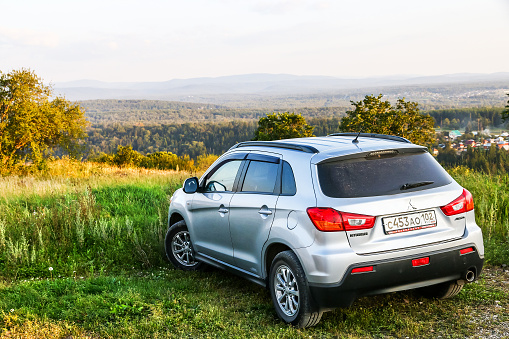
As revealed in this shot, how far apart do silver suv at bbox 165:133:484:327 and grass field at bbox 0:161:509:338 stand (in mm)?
364

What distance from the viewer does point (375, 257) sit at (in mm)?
4371

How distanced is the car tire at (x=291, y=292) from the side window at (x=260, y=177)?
0.77m

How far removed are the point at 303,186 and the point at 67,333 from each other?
2539 mm

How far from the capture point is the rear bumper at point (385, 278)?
436 cm

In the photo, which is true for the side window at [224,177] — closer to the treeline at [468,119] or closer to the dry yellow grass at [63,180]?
the dry yellow grass at [63,180]

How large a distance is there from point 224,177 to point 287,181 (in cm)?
139

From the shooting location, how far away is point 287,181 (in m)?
4.95

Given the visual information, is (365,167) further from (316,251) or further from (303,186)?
(316,251)

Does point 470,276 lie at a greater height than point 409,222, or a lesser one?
lesser

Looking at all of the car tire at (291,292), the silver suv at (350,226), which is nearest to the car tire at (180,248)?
the silver suv at (350,226)

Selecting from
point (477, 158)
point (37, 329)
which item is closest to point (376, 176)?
point (37, 329)

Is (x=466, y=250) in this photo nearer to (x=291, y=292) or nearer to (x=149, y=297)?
(x=291, y=292)

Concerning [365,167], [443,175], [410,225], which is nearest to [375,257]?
[410,225]

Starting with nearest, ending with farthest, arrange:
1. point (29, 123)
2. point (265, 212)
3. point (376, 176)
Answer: point (376, 176)
point (265, 212)
point (29, 123)
